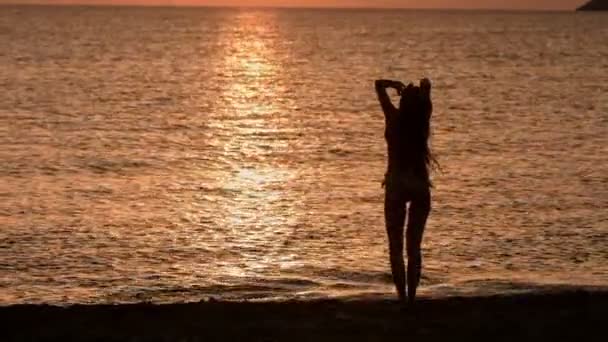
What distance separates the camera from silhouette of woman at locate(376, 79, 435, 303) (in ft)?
34.9

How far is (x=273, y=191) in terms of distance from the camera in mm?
27422

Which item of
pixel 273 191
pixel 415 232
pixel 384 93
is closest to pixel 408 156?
pixel 384 93

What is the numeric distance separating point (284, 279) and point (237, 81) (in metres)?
61.2

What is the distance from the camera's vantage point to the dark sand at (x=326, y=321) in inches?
413

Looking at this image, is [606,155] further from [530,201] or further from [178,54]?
[178,54]

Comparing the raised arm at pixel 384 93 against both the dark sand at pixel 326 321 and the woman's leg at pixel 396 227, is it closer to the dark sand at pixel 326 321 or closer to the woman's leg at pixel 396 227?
the woman's leg at pixel 396 227

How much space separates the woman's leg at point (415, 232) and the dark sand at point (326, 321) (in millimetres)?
274

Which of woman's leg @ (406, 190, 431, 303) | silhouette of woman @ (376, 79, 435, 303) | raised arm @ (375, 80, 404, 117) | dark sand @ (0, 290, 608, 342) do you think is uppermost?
raised arm @ (375, 80, 404, 117)

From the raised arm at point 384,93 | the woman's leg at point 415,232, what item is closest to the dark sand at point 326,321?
the woman's leg at point 415,232

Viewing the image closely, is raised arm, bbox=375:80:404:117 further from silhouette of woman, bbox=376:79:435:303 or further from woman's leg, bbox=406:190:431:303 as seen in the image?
woman's leg, bbox=406:190:431:303

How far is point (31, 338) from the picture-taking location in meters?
10.5

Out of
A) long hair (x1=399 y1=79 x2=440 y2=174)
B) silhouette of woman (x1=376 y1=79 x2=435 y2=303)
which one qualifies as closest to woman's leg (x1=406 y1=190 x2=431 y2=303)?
silhouette of woman (x1=376 y1=79 x2=435 y2=303)

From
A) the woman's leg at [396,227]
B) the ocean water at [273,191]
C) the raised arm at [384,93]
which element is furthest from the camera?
the ocean water at [273,191]

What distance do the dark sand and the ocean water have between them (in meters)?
3.96
